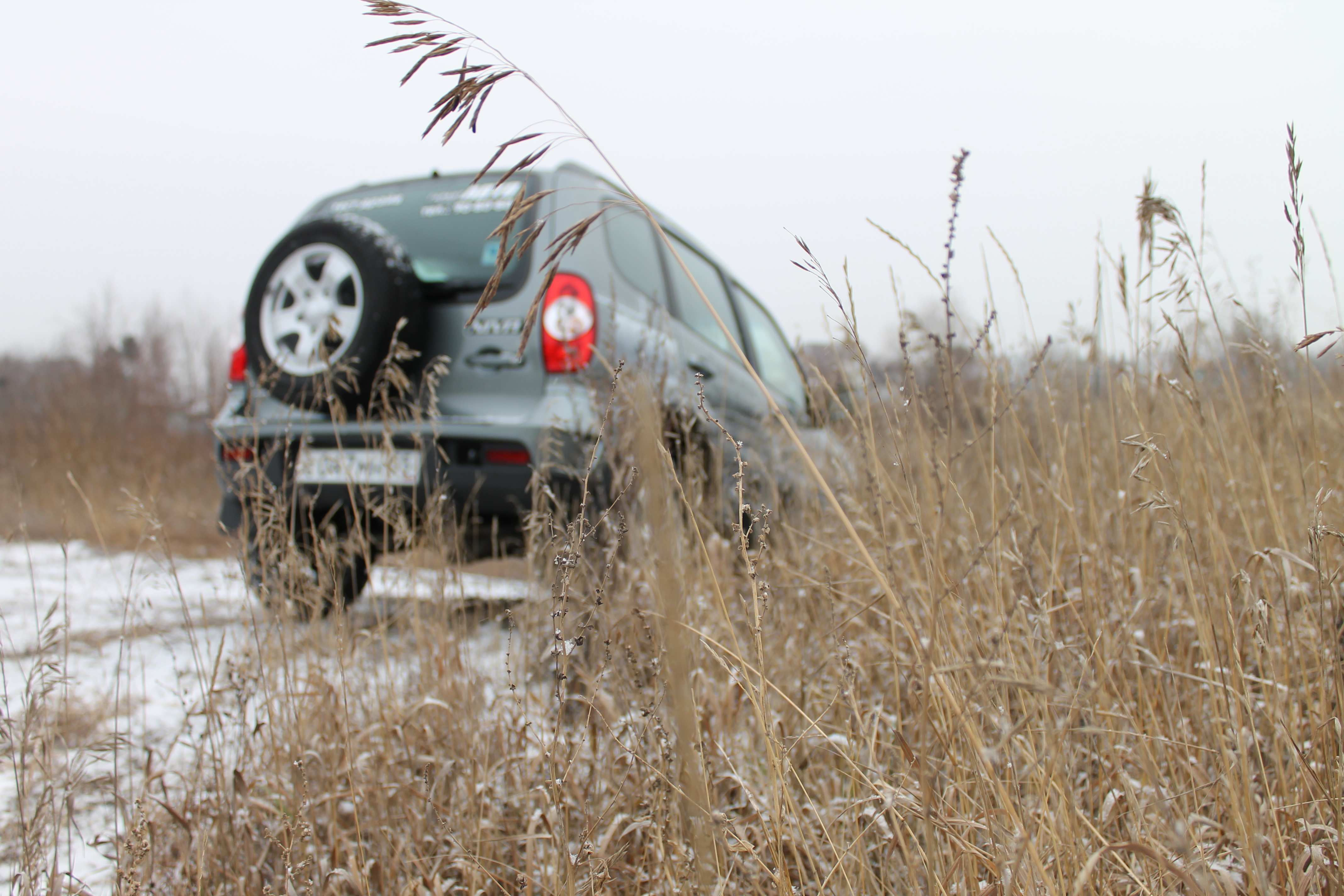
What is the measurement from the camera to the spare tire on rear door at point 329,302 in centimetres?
254

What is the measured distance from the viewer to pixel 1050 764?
0.86m

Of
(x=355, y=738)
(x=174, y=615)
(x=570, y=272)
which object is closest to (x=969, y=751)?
(x=355, y=738)

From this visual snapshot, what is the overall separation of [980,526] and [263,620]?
75.2 inches

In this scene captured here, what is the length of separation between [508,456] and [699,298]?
121cm

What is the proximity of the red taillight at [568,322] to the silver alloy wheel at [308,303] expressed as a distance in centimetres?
62

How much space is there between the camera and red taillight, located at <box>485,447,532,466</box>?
8.23 feet

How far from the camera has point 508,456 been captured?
2527 millimetres

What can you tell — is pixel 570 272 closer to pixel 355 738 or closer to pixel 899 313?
pixel 899 313

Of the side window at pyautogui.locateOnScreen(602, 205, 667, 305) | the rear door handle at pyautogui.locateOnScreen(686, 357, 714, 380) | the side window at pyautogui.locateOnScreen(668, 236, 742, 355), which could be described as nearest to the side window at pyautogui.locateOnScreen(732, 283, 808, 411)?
the side window at pyautogui.locateOnScreen(668, 236, 742, 355)

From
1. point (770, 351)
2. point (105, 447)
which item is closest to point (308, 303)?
point (770, 351)

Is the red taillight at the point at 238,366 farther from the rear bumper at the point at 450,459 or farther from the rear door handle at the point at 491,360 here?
the rear door handle at the point at 491,360

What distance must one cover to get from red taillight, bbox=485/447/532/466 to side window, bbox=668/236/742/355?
1100 millimetres

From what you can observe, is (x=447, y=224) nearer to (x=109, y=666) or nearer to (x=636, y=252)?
(x=636, y=252)

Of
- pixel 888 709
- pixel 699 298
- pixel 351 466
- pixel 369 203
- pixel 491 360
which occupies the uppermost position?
pixel 369 203
